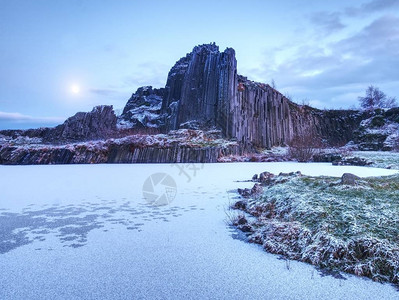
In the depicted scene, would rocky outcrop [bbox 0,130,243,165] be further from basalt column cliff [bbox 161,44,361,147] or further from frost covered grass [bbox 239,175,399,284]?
frost covered grass [bbox 239,175,399,284]

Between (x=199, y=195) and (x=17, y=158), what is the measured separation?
20.2 m

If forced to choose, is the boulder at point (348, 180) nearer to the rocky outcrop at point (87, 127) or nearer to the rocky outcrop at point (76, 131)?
the rocky outcrop at point (76, 131)

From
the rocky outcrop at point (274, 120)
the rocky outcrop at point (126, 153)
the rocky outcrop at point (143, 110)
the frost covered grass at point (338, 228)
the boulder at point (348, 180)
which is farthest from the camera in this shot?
the rocky outcrop at point (143, 110)

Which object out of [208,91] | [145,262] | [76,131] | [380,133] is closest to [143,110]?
[76,131]

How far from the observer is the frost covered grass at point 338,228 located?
2205 millimetres

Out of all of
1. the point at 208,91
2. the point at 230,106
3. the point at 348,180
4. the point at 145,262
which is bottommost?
the point at 145,262

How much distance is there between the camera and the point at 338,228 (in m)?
2.70

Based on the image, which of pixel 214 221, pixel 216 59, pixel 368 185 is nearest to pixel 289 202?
pixel 214 221

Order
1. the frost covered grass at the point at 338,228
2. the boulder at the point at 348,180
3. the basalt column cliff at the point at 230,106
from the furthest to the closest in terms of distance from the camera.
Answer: the basalt column cliff at the point at 230,106 → the boulder at the point at 348,180 → the frost covered grass at the point at 338,228

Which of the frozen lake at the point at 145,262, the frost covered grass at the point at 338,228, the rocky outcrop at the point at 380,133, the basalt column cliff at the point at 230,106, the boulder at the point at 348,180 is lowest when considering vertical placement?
the frozen lake at the point at 145,262

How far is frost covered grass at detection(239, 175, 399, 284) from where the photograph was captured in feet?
7.23

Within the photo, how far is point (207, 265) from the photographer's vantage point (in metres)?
2.32

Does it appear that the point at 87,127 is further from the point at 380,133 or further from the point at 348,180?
the point at 348,180

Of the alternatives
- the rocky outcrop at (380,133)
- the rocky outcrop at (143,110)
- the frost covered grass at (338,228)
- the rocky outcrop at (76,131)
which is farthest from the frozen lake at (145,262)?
the rocky outcrop at (143,110)
